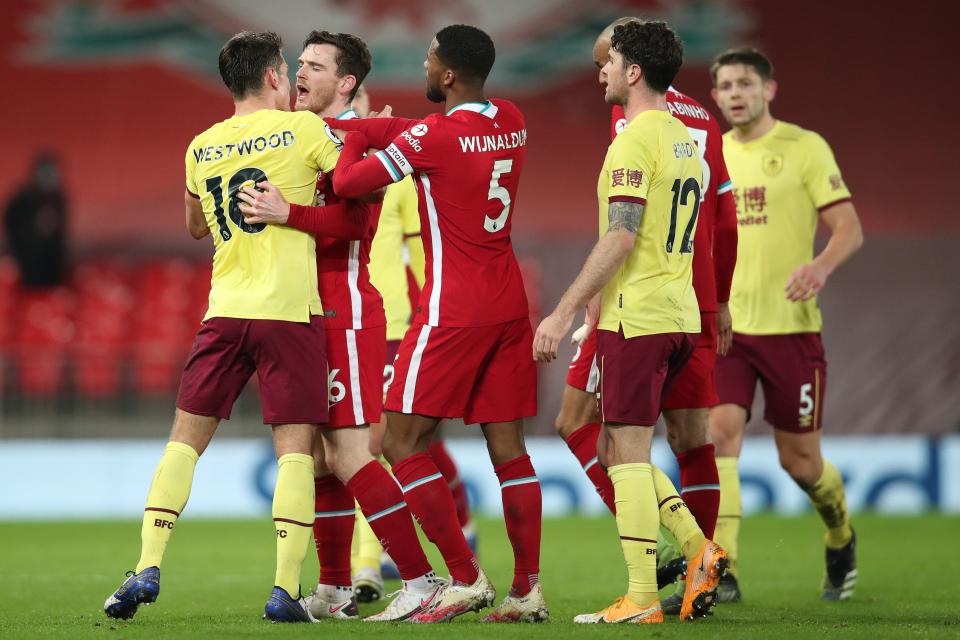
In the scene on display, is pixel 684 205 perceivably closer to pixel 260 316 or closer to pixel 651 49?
pixel 651 49

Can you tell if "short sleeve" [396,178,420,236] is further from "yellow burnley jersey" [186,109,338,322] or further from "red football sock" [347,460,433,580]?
"red football sock" [347,460,433,580]

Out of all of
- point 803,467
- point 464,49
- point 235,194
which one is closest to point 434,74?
point 464,49

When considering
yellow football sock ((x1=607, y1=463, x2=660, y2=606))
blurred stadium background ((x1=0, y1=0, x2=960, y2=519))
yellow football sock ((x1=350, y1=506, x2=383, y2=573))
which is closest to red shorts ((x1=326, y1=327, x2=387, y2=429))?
yellow football sock ((x1=607, y1=463, x2=660, y2=606))

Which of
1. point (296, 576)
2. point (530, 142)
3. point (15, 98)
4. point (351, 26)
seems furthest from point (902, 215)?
point (296, 576)

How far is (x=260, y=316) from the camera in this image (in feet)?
16.2

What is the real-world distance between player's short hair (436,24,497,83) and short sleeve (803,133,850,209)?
2341 mm

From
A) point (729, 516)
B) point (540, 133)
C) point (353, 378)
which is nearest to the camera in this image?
point (353, 378)

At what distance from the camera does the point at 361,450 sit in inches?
205

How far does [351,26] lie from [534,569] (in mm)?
12755

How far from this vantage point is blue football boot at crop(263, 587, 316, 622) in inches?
192

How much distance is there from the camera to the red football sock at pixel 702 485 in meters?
5.52

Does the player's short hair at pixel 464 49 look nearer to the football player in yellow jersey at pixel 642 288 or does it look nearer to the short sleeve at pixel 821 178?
the football player in yellow jersey at pixel 642 288

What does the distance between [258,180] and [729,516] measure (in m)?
2.77

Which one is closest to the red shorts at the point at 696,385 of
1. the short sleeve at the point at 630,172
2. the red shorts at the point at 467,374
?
the red shorts at the point at 467,374
